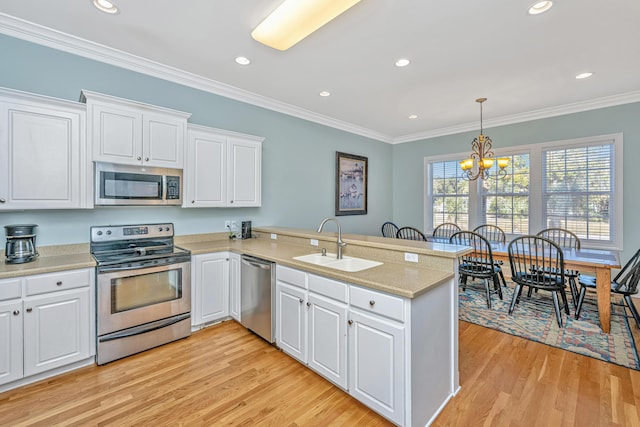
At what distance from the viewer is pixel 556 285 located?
3.10 m

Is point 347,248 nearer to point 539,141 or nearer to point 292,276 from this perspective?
point 292,276

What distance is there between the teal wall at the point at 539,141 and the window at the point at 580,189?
194mm

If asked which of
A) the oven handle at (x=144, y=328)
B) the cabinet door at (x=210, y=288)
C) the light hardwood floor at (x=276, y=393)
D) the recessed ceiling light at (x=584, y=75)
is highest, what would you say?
the recessed ceiling light at (x=584, y=75)

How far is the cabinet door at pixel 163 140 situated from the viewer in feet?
8.95

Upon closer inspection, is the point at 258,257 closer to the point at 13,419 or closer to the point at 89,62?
the point at 13,419

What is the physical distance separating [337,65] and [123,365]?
3475 mm

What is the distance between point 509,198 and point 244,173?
4474 mm

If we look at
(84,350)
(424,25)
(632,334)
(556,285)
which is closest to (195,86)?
(424,25)

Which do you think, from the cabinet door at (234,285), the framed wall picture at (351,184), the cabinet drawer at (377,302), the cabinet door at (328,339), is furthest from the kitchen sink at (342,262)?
the framed wall picture at (351,184)

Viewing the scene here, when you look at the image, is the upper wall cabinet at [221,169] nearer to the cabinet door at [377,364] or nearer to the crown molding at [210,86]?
the crown molding at [210,86]

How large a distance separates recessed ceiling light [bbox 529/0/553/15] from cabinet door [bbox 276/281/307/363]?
2780 millimetres

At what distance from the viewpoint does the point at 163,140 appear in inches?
112

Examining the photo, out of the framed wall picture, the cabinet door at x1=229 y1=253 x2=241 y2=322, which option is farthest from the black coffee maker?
the framed wall picture

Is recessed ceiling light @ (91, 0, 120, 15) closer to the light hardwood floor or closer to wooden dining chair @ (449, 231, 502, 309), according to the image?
the light hardwood floor
